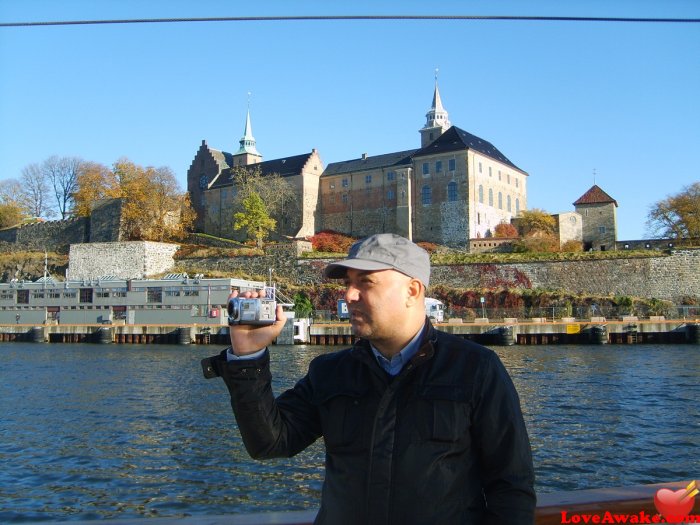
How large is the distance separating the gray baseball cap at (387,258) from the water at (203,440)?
7422 mm

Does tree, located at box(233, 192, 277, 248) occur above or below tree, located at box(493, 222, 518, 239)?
above

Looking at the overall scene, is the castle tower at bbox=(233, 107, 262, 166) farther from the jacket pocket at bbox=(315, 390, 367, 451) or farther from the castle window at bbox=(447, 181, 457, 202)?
the jacket pocket at bbox=(315, 390, 367, 451)

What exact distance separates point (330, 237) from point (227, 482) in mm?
56964

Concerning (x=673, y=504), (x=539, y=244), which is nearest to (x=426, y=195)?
(x=539, y=244)

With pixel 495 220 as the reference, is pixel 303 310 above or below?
below

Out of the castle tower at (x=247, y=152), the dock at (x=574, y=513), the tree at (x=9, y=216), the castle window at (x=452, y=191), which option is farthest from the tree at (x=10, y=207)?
the dock at (x=574, y=513)

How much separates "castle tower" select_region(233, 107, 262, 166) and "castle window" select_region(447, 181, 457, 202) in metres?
30.5

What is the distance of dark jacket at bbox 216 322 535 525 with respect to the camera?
2.57 metres

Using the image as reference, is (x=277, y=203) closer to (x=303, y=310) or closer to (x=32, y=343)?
(x=303, y=310)

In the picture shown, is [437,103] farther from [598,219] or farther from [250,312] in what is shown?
[250,312]

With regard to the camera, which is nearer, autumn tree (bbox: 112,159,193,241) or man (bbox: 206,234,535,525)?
man (bbox: 206,234,535,525)

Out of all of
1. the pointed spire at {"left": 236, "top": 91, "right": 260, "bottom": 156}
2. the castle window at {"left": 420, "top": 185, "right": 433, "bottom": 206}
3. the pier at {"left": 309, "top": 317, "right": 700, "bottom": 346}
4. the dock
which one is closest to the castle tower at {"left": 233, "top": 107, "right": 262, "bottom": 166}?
the pointed spire at {"left": 236, "top": 91, "right": 260, "bottom": 156}

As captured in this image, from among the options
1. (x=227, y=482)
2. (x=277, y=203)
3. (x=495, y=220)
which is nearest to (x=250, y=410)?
(x=227, y=482)

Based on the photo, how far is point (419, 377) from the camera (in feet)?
8.83
